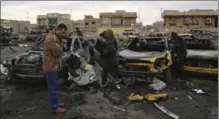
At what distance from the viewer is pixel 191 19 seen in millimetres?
48531

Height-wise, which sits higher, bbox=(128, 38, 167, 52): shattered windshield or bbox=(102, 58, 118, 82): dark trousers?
bbox=(128, 38, 167, 52): shattered windshield

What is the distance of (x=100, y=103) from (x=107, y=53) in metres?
1.85

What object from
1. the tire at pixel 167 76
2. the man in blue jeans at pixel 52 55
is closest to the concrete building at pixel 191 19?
the tire at pixel 167 76

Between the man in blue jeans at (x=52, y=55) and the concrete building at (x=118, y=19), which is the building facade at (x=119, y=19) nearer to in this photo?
the concrete building at (x=118, y=19)

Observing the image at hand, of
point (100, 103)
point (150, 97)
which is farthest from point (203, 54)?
point (100, 103)

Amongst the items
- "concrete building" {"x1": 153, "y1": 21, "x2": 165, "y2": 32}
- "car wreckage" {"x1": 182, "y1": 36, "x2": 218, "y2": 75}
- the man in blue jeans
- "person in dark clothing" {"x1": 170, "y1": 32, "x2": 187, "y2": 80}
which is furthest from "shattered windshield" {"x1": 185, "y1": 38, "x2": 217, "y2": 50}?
"concrete building" {"x1": 153, "y1": 21, "x2": 165, "y2": 32}

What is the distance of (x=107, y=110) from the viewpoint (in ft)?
20.6

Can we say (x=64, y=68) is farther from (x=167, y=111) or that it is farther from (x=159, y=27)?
(x=159, y=27)

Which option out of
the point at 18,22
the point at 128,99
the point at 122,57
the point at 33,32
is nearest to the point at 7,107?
the point at 128,99

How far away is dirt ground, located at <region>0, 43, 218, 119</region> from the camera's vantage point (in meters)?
5.94

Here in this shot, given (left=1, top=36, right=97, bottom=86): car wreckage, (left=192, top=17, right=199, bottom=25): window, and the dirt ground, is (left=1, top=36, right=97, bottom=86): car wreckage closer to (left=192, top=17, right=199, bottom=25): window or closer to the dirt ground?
the dirt ground

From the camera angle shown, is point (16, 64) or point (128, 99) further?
point (16, 64)

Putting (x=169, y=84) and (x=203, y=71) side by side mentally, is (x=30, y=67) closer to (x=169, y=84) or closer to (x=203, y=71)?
(x=169, y=84)

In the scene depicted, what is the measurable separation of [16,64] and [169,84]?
14.9ft
